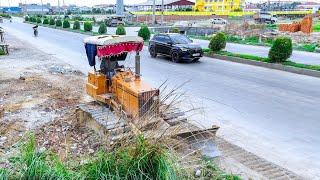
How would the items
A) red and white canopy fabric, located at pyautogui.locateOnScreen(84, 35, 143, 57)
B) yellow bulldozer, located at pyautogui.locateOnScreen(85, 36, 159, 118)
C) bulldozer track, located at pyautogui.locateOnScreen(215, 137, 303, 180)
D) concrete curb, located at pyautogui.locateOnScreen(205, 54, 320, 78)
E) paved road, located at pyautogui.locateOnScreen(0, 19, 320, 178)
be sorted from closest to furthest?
bulldozer track, located at pyautogui.locateOnScreen(215, 137, 303, 180) < yellow bulldozer, located at pyautogui.locateOnScreen(85, 36, 159, 118) < paved road, located at pyautogui.locateOnScreen(0, 19, 320, 178) < red and white canopy fabric, located at pyautogui.locateOnScreen(84, 35, 143, 57) < concrete curb, located at pyautogui.locateOnScreen(205, 54, 320, 78)

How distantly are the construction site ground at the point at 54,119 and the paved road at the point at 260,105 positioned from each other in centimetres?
65

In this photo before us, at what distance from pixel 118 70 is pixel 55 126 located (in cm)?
205

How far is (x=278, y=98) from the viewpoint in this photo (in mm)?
11906

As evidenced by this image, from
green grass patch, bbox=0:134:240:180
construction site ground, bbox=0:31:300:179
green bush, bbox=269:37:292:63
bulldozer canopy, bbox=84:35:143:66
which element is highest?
bulldozer canopy, bbox=84:35:143:66

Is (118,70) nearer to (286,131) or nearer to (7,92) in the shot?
(286,131)

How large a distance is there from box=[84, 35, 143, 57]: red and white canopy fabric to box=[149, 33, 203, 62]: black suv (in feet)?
39.8

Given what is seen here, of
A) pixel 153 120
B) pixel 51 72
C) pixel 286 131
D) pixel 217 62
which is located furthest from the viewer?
pixel 217 62

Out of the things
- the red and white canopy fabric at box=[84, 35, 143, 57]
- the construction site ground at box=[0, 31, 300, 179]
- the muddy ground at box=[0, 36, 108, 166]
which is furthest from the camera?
the red and white canopy fabric at box=[84, 35, 143, 57]

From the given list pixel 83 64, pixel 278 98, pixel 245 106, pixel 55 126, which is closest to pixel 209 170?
pixel 55 126

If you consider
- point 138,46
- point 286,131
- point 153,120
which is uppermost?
point 138,46

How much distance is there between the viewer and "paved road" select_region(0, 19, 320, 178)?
300 inches

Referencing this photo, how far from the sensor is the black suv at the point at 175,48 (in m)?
20.1

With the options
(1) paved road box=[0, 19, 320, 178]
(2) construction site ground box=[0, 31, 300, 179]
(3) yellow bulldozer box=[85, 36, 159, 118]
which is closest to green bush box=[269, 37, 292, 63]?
(1) paved road box=[0, 19, 320, 178]

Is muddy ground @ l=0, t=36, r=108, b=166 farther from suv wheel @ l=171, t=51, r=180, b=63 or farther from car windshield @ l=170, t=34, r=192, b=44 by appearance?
car windshield @ l=170, t=34, r=192, b=44
